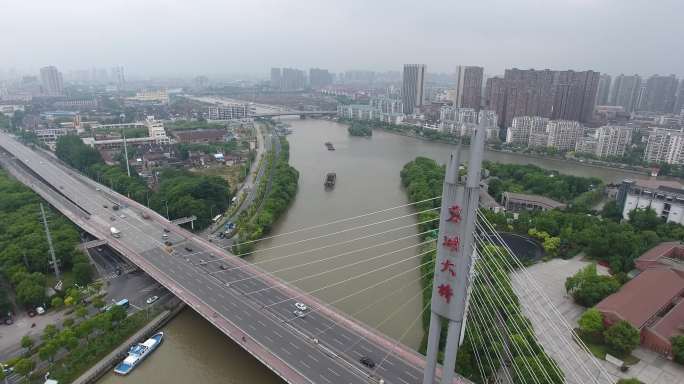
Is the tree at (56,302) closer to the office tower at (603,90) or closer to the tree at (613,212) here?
the tree at (613,212)

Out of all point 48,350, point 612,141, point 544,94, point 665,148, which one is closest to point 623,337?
point 48,350

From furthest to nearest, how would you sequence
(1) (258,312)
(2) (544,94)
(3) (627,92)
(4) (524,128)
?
(3) (627,92) < (2) (544,94) < (4) (524,128) < (1) (258,312)

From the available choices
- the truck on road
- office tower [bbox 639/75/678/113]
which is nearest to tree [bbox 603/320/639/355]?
the truck on road

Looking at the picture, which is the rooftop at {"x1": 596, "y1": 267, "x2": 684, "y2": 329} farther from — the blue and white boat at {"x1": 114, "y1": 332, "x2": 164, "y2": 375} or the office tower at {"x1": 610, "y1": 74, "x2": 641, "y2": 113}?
the office tower at {"x1": 610, "y1": 74, "x2": 641, "y2": 113}

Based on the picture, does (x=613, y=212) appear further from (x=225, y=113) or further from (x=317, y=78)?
(x=317, y=78)

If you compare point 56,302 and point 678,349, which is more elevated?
point 678,349

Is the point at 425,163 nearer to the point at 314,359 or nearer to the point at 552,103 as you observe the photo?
the point at 314,359

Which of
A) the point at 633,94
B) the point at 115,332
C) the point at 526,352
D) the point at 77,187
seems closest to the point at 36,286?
the point at 115,332
